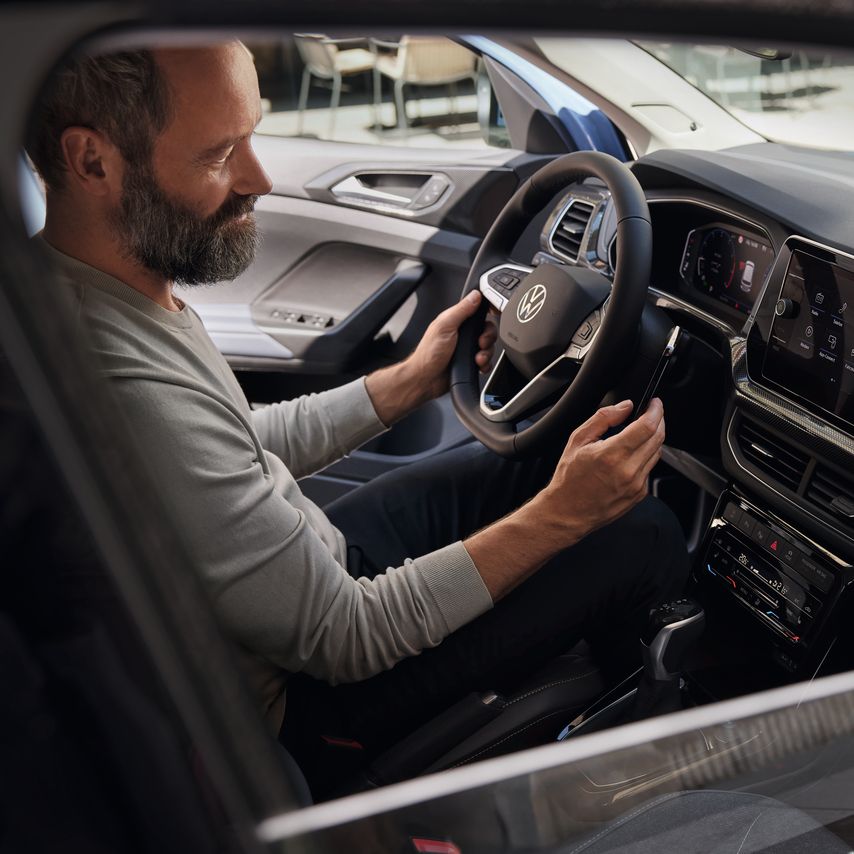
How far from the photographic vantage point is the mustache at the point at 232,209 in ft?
3.36

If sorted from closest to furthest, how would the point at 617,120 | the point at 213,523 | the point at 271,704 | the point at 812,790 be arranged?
the point at 812,790 < the point at 213,523 < the point at 271,704 < the point at 617,120

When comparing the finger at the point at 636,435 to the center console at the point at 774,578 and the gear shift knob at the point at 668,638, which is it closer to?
the gear shift knob at the point at 668,638

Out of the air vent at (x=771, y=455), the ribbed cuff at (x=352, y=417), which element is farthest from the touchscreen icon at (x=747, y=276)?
the ribbed cuff at (x=352, y=417)

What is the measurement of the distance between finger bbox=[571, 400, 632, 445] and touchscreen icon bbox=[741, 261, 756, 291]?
0.43 meters

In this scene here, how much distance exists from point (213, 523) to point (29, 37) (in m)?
0.54

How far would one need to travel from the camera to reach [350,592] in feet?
3.23

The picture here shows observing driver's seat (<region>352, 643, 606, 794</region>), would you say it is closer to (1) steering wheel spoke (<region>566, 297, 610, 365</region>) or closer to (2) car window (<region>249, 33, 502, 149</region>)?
(1) steering wheel spoke (<region>566, 297, 610, 365</region>)

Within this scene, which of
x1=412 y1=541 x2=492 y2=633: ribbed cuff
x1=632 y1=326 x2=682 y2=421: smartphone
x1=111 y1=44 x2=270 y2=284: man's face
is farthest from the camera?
x1=632 y1=326 x2=682 y2=421: smartphone

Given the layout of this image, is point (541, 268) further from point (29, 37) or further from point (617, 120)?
point (29, 37)

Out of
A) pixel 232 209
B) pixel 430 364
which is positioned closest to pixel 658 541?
pixel 430 364

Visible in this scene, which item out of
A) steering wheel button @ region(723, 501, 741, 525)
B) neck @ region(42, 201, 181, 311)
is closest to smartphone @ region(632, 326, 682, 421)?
steering wheel button @ region(723, 501, 741, 525)

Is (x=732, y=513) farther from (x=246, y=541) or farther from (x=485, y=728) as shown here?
(x=246, y=541)

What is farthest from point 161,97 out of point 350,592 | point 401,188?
point 401,188

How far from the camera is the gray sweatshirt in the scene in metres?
0.88
